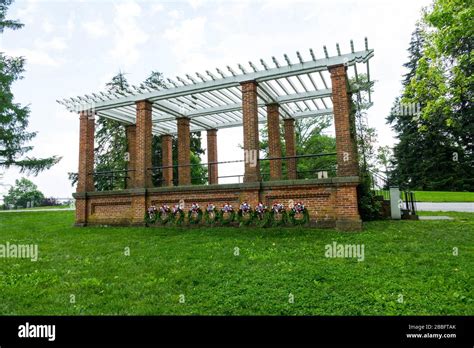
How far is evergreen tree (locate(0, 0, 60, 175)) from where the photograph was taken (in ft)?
68.0

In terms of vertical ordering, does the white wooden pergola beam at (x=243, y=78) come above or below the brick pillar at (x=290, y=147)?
above

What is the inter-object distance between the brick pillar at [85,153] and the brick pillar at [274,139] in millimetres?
7355

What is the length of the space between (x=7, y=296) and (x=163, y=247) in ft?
11.2

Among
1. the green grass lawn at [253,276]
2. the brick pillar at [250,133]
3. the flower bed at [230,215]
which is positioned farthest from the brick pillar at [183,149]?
the green grass lawn at [253,276]

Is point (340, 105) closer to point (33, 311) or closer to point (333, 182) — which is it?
point (333, 182)

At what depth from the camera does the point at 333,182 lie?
362 inches

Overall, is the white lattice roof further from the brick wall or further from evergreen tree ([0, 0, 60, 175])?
evergreen tree ([0, 0, 60, 175])

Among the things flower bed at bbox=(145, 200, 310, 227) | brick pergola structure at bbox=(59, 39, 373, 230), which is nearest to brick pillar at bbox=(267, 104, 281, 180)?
brick pergola structure at bbox=(59, 39, 373, 230)

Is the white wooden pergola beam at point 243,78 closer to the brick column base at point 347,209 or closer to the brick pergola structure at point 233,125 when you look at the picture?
the brick pergola structure at point 233,125

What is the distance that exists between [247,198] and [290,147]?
4868 millimetres

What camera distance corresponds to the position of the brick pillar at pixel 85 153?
43.4 ft

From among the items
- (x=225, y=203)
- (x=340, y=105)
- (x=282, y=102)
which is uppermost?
(x=282, y=102)

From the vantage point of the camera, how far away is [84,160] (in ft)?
43.4
